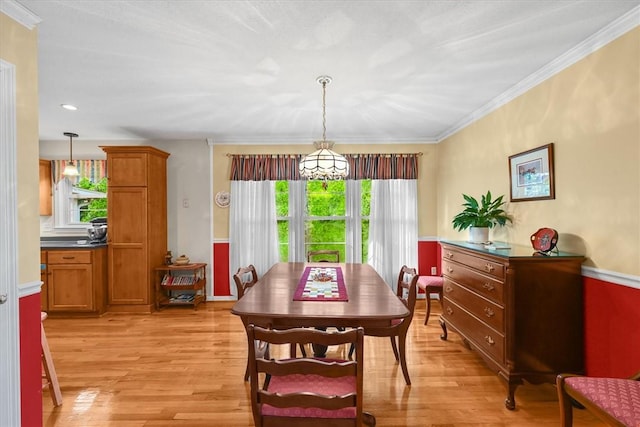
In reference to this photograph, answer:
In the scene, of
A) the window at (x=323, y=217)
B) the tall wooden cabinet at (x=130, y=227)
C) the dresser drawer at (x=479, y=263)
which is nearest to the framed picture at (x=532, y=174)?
the dresser drawer at (x=479, y=263)

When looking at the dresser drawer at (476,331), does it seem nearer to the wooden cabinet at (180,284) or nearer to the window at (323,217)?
the window at (323,217)

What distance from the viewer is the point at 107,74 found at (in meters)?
2.67

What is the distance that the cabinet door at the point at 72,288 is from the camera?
4.11 meters

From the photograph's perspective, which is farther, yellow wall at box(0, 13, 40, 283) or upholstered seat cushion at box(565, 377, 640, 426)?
yellow wall at box(0, 13, 40, 283)

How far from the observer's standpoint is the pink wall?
1.80m

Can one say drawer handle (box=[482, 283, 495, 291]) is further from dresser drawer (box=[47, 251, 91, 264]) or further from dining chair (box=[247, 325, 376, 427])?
dresser drawer (box=[47, 251, 91, 264])

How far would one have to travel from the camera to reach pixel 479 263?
2600 mm

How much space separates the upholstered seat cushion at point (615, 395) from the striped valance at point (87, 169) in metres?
5.76

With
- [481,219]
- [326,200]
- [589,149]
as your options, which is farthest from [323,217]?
[589,149]

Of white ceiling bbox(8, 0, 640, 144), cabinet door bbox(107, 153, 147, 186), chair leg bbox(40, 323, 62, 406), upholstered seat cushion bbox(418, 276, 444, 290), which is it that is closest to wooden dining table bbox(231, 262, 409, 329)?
upholstered seat cushion bbox(418, 276, 444, 290)

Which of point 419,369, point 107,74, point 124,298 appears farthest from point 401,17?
point 124,298

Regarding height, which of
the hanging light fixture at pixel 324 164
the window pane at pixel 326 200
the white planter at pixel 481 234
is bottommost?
the white planter at pixel 481 234

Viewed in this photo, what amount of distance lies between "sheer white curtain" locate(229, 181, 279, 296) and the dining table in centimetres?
208

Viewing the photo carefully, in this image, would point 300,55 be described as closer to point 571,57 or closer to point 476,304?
point 571,57
